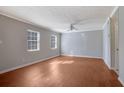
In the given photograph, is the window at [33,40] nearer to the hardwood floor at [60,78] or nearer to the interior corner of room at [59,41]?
the interior corner of room at [59,41]

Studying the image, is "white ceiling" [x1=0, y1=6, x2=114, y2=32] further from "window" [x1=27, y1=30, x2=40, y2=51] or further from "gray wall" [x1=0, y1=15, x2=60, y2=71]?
"window" [x1=27, y1=30, x2=40, y2=51]

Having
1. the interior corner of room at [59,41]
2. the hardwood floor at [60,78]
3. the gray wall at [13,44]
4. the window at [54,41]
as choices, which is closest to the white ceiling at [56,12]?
the interior corner of room at [59,41]

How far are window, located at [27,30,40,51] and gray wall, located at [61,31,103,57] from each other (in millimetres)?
3889

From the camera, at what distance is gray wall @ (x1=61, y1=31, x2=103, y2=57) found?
7.88 metres

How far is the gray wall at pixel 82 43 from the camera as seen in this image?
7882 mm

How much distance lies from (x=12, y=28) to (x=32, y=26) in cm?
148

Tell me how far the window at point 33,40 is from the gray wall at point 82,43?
389cm

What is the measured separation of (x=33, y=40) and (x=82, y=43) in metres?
4.47

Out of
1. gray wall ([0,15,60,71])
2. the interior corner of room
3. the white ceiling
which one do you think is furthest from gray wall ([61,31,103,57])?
gray wall ([0,15,60,71])

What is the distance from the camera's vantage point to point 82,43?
8.72m

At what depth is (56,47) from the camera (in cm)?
911
